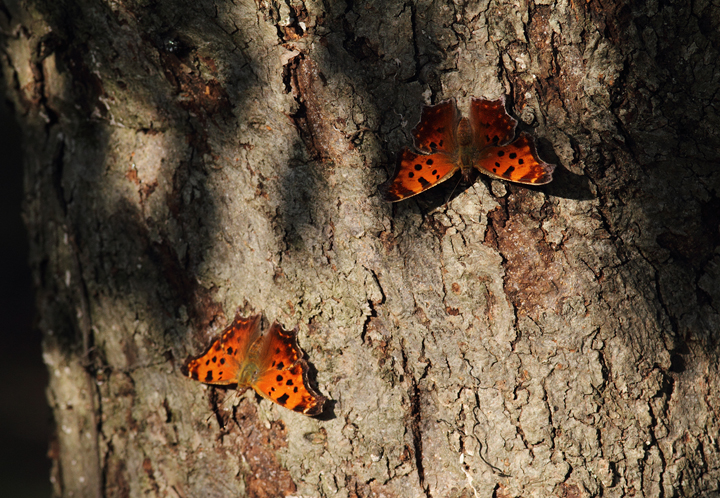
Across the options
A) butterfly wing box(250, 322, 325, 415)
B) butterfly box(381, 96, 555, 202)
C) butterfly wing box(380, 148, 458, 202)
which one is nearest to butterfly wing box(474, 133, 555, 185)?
butterfly box(381, 96, 555, 202)

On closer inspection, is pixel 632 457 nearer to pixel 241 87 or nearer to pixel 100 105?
pixel 241 87

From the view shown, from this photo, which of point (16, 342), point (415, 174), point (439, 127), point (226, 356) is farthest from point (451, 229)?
point (16, 342)

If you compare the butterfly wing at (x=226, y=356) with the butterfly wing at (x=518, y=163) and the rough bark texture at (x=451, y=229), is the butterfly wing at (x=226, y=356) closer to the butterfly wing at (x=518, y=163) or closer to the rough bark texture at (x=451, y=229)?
the rough bark texture at (x=451, y=229)

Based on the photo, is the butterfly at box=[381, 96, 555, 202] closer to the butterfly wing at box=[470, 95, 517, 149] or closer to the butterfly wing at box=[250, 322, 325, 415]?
the butterfly wing at box=[470, 95, 517, 149]

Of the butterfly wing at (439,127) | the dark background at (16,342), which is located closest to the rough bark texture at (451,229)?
the butterfly wing at (439,127)

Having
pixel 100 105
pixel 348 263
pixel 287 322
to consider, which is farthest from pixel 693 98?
pixel 100 105

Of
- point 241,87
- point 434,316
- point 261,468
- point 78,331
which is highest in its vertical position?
point 241,87
